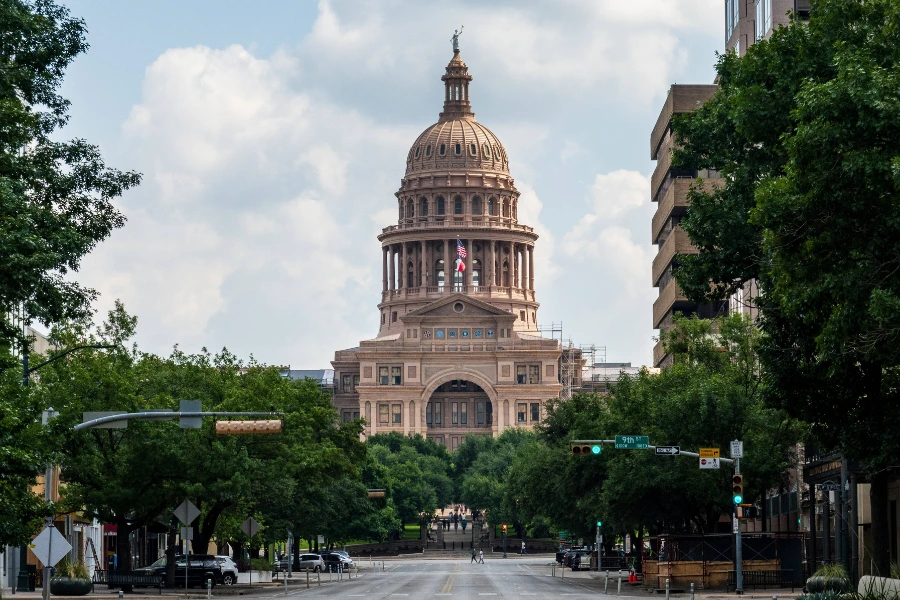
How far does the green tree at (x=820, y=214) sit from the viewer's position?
31.4 metres

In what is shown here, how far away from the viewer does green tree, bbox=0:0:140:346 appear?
1293 inches

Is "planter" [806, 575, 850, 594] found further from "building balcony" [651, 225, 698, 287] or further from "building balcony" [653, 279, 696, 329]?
"building balcony" [653, 279, 696, 329]

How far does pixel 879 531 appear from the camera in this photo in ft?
145

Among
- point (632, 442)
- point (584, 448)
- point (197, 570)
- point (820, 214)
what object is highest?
point (820, 214)

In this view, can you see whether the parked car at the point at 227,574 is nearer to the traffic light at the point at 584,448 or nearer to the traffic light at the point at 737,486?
the traffic light at the point at 584,448

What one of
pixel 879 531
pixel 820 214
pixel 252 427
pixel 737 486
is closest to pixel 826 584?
pixel 879 531

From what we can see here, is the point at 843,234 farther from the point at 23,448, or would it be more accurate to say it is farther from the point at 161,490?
the point at 161,490

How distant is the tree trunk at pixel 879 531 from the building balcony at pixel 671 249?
41.1 m

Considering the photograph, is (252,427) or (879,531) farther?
(879,531)

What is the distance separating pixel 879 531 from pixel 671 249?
5125 centimetres

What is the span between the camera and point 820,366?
3856 centimetres

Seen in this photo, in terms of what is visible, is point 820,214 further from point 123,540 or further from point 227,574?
point 227,574

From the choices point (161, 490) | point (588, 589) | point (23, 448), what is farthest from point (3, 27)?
point (588, 589)

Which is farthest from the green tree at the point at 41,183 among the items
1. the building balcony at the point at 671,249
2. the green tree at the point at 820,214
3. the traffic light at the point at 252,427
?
the building balcony at the point at 671,249
